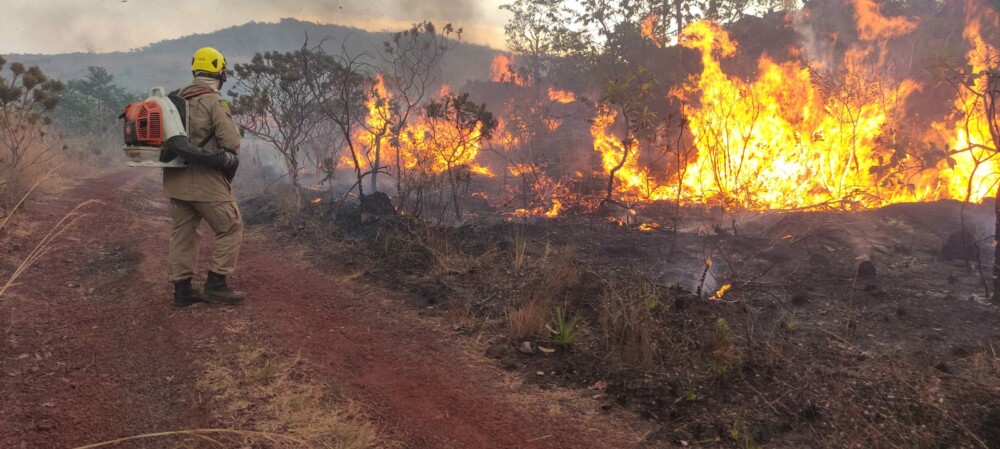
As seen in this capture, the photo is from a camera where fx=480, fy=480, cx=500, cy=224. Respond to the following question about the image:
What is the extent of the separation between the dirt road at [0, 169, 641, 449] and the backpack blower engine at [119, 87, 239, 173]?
1.30 metres

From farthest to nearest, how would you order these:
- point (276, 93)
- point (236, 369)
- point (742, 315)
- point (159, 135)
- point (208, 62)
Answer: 1. point (276, 93)
2. point (742, 315)
3. point (208, 62)
4. point (159, 135)
5. point (236, 369)

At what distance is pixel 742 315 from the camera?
186 inches

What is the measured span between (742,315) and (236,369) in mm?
4434

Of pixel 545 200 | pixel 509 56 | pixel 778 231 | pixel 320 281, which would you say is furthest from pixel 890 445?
pixel 509 56

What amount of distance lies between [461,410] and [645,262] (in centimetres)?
443

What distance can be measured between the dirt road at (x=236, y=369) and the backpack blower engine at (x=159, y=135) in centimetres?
130

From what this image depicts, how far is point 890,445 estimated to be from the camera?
2641 mm

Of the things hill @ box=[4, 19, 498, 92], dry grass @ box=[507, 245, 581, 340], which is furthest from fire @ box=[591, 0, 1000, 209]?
hill @ box=[4, 19, 498, 92]

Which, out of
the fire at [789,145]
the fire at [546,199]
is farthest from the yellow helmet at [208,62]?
the fire at [789,145]

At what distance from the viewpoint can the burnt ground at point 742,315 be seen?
3.03m

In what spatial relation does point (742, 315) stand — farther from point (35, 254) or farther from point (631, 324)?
point (35, 254)

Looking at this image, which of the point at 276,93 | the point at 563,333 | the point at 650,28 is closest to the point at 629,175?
the point at 650,28

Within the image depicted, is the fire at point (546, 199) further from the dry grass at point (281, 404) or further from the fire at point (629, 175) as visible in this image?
the dry grass at point (281, 404)

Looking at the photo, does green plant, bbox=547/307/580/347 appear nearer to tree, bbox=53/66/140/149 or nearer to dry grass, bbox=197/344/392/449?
dry grass, bbox=197/344/392/449
